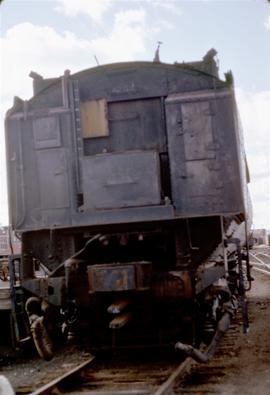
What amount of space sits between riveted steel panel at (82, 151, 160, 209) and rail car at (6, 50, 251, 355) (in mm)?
12

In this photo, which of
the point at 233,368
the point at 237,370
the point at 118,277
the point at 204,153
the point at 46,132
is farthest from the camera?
the point at 46,132

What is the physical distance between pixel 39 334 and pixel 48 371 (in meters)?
1.06

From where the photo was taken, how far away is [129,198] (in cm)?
590

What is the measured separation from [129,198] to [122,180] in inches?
9.3

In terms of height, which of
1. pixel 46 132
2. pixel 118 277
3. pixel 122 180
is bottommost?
pixel 118 277

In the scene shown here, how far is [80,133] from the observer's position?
6.29 metres

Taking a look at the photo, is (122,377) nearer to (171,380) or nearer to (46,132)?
(171,380)

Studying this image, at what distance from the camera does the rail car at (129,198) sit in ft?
19.1

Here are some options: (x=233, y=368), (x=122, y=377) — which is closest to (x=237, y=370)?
(x=233, y=368)

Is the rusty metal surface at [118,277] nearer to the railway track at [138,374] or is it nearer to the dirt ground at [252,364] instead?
the railway track at [138,374]

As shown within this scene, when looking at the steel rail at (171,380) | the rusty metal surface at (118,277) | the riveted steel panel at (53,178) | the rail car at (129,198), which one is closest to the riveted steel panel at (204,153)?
the rail car at (129,198)

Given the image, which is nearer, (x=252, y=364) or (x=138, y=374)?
(x=138, y=374)

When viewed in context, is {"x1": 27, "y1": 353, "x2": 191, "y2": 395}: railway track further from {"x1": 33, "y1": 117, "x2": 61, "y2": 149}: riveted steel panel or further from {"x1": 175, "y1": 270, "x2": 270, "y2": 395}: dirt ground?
{"x1": 33, "y1": 117, "x2": 61, "y2": 149}: riveted steel panel

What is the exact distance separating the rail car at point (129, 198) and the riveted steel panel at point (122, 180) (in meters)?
0.01
